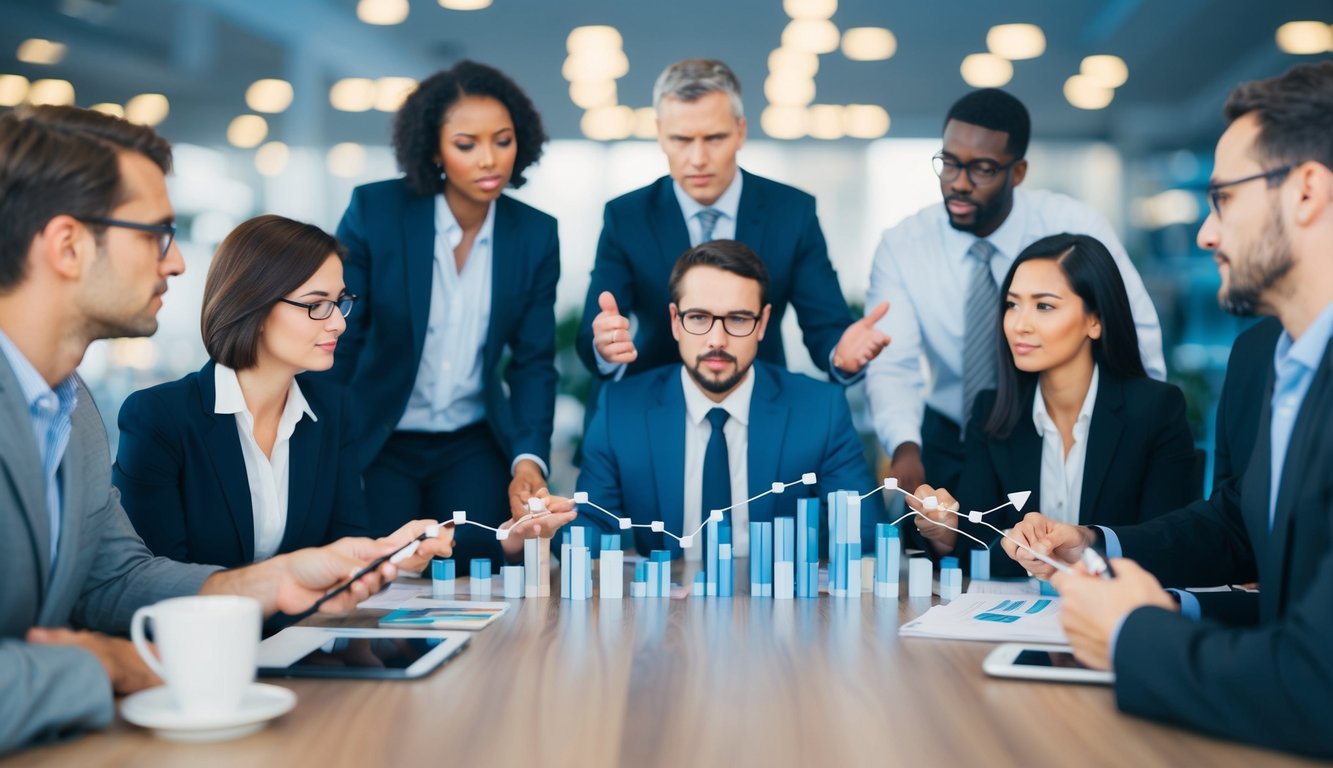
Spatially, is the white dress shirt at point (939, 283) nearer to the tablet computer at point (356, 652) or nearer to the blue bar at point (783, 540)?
the blue bar at point (783, 540)

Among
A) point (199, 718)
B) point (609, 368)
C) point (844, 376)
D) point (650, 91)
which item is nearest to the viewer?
point (199, 718)

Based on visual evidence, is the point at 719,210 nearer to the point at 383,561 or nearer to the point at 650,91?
the point at 383,561

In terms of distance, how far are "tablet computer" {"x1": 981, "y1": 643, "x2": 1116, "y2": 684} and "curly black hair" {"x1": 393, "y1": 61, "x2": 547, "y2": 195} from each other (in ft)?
9.09

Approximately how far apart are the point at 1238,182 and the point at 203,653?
1.67 m

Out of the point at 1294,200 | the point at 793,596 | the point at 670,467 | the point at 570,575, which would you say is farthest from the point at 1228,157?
the point at 670,467

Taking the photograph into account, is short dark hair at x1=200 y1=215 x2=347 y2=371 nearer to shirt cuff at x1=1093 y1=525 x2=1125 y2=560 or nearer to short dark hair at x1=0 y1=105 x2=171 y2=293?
short dark hair at x1=0 y1=105 x2=171 y2=293

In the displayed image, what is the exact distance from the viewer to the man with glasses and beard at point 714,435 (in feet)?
10.8

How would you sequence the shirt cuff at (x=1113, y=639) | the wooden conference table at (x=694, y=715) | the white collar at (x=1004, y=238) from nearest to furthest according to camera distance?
1. the wooden conference table at (x=694, y=715)
2. the shirt cuff at (x=1113, y=639)
3. the white collar at (x=1004, y=238)

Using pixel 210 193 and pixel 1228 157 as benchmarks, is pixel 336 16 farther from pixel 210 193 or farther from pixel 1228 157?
pixel 1228 157

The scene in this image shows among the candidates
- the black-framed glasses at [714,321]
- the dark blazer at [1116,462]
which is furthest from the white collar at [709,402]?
the dark blazer at [1116,462]

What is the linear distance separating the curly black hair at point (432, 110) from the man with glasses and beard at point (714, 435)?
3.65 ft

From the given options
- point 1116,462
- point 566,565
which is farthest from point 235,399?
point 1116,462

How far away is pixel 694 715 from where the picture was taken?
1.61m

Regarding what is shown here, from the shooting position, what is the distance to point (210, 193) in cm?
710
